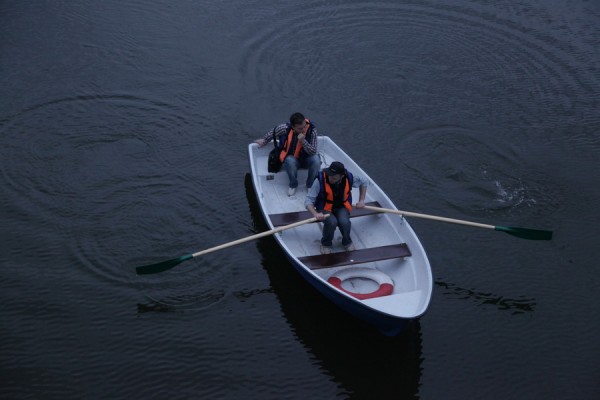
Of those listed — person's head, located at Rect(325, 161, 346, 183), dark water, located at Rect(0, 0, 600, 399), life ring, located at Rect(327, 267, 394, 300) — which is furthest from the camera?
person's head, located at Rect(325, 161, 346, 183)

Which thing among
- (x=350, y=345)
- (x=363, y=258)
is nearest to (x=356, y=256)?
(x=363, y=258)

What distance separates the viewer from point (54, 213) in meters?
11.5

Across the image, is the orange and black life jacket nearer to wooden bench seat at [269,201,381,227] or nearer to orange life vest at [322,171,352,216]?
orange life vest at [322,171,352,216]

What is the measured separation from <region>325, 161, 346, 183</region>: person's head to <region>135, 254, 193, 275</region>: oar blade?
247 centimetres

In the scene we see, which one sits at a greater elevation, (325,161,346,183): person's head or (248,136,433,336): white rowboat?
(325,161,346,183): person's head

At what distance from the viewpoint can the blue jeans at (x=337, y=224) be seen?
10.2m

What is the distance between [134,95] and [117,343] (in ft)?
22.8

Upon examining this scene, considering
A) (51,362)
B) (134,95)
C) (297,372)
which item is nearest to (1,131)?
(134,95)

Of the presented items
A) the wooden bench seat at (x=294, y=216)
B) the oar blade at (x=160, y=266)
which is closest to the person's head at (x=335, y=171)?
the wooden bench seat at (x=294, y=216)

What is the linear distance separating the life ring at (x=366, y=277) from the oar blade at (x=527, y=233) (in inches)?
83.3

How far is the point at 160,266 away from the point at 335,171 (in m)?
3.06

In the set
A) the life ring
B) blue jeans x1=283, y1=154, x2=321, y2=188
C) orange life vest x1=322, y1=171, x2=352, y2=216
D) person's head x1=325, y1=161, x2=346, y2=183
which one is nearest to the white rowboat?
the life ring

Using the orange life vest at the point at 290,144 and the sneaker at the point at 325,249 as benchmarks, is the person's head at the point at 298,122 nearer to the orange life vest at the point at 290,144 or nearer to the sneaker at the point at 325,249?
the orange life vest at the point at 290,144

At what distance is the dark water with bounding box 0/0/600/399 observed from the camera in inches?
363
